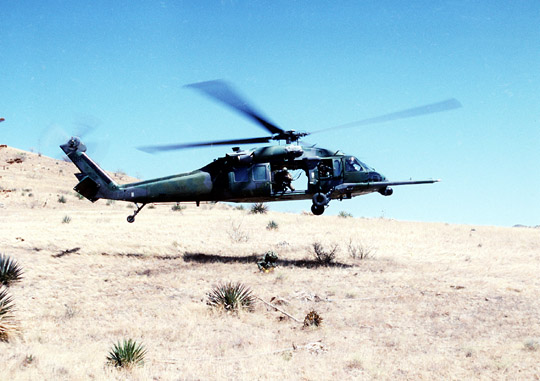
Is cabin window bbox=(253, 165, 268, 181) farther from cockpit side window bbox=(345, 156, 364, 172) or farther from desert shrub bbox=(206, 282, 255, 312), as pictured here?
desert shrub bbox=(206, 282, 255, 312)

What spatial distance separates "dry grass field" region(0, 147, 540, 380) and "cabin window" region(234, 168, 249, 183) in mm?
3504

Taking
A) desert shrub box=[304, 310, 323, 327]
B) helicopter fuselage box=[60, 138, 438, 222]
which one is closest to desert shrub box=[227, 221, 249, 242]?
helicopter fuselage box=[60, 138, 438, 222]

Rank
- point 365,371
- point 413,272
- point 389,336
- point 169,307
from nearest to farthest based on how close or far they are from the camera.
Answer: point 365,371 → point 389,336 → point 169,307 → point 413,272

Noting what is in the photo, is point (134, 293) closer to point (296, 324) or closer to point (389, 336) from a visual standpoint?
point (296, 324)

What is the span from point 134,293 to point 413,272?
10803 millimetres

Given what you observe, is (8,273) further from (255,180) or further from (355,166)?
(355,166)

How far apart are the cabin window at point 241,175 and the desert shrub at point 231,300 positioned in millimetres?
4984

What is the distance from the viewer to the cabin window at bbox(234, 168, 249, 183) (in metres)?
18.4

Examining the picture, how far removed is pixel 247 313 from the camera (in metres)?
14.0

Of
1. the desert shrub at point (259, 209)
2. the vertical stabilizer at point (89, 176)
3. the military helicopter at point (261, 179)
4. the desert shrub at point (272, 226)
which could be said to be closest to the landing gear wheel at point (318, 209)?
the military helicopter at point (261, 179)

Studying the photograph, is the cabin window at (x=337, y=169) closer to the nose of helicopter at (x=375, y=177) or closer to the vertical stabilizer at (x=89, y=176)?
the nose of helicopter at (x=375, y=177)

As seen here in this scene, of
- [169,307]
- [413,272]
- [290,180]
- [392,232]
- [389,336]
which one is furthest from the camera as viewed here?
[392,232]

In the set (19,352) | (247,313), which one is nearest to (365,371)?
(247,313)

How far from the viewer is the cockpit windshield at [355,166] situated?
17734 mm
